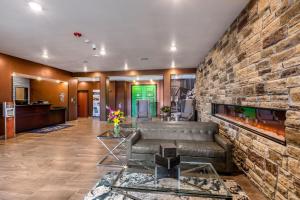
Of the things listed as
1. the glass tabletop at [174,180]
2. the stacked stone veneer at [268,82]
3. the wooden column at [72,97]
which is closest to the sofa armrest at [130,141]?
the glass tabletop at [174,180]

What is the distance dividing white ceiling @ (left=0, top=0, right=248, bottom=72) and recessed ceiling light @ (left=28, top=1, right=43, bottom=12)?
0.07m

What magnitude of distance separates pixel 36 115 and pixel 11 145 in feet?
8.22

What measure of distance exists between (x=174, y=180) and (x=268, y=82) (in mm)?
1706

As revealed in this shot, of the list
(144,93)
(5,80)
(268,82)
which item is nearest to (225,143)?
(268,82)

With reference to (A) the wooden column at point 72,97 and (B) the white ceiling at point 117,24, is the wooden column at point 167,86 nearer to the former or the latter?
(B) the white ceiling at point 117,24

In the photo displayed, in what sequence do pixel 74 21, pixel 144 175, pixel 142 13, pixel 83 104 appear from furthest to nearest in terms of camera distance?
pixel 83 104 → pixel 74 21 → pixel 142 13 → pixel 144 175

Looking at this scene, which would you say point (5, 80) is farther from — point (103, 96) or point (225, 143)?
point (225, 143)

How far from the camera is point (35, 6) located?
2.76 m

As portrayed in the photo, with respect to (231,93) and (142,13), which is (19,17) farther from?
(231,93)

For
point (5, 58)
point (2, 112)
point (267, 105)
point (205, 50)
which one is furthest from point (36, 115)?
point (267, 105)

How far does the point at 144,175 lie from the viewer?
7.00 feet

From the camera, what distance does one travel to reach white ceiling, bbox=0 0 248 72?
9.09 feet

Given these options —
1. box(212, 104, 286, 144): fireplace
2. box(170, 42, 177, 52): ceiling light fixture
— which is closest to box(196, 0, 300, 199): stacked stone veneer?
box(212, 104, 286, 144): fireplace

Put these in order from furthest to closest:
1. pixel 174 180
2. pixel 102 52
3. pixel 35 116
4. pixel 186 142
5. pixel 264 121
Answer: pixel 35 116, pixel 102 52, pixel 186 142, pixel 264 121, pixel 174 180
